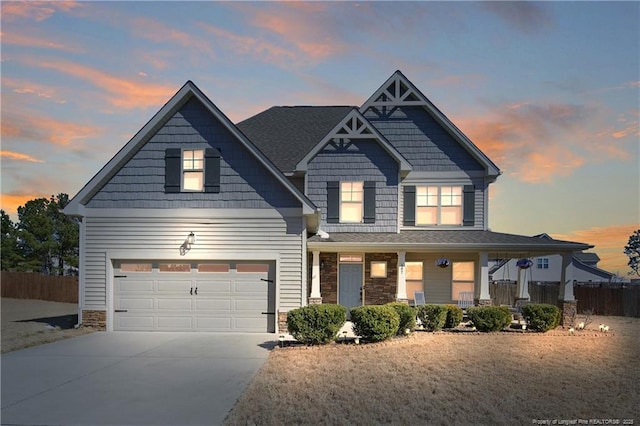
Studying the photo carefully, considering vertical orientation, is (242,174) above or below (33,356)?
above

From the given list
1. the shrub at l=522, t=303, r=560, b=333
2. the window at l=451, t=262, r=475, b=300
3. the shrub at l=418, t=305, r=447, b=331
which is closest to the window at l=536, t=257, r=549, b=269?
the window at l=451, t=262, r=475, b=300

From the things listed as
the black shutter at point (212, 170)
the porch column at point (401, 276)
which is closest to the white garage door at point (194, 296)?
the black shutter at point (212, 170)

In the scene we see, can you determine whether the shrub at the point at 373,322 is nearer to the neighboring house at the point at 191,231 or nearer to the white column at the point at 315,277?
the neighboring house at the point at 191,231

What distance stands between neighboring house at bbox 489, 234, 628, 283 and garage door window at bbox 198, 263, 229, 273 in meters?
33.8

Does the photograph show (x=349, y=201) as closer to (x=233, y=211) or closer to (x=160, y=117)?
(x=233, y=211)

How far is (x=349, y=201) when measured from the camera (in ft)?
68.6

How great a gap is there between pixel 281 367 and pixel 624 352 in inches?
352

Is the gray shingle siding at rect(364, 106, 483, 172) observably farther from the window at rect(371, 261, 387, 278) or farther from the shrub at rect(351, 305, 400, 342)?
the shrub at rect(351, 305, 400, 342)

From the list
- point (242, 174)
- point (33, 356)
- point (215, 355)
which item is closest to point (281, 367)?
point (215, 355)

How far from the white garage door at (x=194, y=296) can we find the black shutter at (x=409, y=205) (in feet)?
22.5

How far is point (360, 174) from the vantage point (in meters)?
20.7

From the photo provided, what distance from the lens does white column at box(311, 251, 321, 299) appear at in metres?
18.6

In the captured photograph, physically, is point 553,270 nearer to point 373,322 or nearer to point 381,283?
point 381,283

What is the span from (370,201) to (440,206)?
2963 mm
